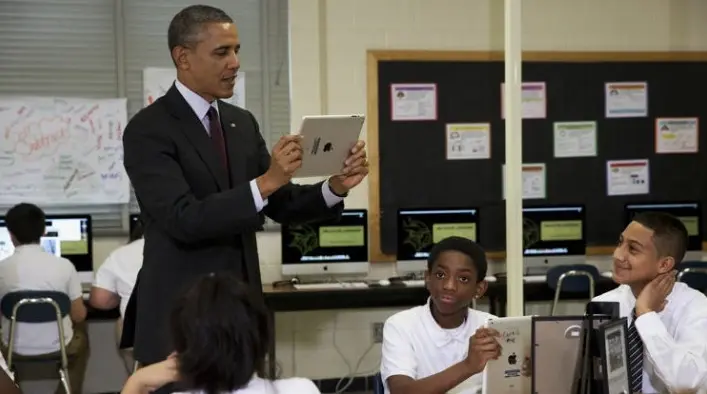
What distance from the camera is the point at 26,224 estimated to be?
478 cm

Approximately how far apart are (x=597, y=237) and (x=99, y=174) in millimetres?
3296

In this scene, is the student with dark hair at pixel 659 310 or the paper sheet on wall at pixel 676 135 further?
the paper sheet on wall at pixel 676 135

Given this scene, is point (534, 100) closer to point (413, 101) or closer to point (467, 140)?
point (467, 140)

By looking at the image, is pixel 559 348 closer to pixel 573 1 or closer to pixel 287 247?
pixel 287 247

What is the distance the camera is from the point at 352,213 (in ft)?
18.0

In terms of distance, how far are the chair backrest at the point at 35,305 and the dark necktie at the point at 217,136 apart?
9.40 feet

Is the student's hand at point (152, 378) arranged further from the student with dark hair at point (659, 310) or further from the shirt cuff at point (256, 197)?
the student with dark hair at point (659, 310)

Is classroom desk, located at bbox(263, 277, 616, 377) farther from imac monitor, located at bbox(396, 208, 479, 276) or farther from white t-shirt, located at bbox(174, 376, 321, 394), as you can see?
white t-shirt, located at bbox(174, 376, 321, 394)

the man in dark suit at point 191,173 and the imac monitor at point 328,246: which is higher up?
the man in dark suit at point 191,173

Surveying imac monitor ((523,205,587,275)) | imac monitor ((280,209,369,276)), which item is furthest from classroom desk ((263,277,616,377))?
imac monitor ((523,205,587,275))

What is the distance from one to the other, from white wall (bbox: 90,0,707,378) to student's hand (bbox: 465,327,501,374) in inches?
Result: 144

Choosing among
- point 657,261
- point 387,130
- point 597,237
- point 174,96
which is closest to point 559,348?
point 657,261

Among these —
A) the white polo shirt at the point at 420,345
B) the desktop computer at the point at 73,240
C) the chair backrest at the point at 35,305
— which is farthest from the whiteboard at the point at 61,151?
the white polo shirt at the point at 420,345

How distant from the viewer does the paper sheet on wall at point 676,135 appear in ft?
20.7
